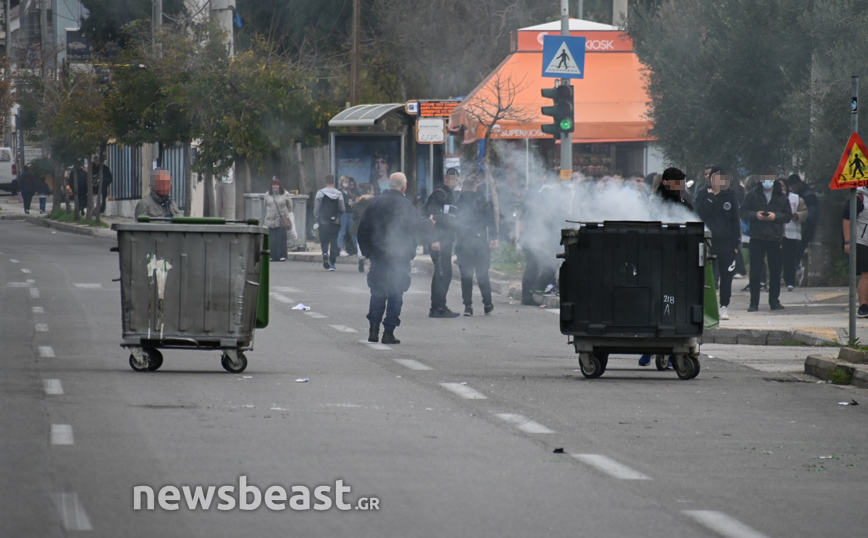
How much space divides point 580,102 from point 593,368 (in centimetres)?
1892

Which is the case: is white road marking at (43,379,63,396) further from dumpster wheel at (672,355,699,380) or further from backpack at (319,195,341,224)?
backpack at (319,195,341,224)

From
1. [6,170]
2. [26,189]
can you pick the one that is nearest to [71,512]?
[26,189]

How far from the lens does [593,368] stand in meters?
11.6

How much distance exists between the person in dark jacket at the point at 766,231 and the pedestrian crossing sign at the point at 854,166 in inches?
179

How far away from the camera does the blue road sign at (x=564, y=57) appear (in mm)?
21016

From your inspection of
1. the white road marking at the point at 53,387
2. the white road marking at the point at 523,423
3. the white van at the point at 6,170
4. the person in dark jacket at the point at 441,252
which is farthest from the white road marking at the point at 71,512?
the white van at the point at 6,170

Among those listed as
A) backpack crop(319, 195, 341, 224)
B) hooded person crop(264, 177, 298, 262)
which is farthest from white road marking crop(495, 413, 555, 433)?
hooded person crop(264, 177, 298, 262)

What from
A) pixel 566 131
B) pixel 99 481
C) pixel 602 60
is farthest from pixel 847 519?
pixel 602 60

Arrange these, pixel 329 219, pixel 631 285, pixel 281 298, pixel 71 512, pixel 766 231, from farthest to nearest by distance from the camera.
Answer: pixel 329 219, pixel 281 298, pixel 766 231, pixel 631 285, pixel 71 512

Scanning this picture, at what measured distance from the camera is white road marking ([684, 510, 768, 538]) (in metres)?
6.03

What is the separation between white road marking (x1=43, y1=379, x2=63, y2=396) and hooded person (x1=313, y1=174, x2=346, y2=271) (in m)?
15.4

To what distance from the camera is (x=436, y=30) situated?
46.2 metres

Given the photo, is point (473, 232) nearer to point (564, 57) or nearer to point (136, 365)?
point (564, 57)

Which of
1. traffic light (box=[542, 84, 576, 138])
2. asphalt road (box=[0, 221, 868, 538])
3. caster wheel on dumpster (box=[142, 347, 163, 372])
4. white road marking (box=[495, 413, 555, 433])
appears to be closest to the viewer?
asphalt road (box=[0, 221, 868, 538])
